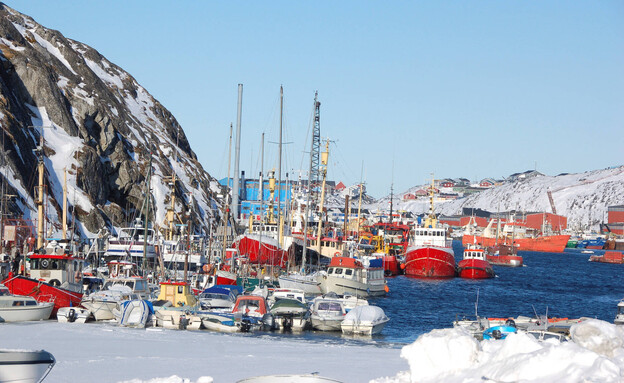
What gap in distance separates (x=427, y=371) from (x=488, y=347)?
4.44ft

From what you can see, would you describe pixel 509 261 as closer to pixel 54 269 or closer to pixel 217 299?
pixel 217 299

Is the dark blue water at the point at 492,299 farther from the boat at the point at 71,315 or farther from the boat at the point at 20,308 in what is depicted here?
the boat at the point at 20,308

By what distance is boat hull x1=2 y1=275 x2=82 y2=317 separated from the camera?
36031mm

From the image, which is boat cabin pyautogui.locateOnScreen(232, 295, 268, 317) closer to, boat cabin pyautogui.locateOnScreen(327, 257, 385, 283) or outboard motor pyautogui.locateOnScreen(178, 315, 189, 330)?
outboard motor pyautogui.locateOnScreen(178, 315, 189, 330)

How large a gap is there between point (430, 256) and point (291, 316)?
5418 centimetres

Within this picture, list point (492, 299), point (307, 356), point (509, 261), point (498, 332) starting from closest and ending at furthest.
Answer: point (307, 356) < point (498, 332) < point (492, 299) < point (509, 261)

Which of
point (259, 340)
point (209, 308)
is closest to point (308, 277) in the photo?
point (209, 308)

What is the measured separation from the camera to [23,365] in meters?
15.8

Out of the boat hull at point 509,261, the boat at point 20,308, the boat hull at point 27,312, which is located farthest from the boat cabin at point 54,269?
the boat hull at point 509,261

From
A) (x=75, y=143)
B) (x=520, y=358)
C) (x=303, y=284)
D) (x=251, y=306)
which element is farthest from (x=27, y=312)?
(x=75, y=143)

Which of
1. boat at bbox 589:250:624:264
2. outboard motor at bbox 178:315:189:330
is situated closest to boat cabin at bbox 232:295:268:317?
outboard motor at bbox 178:315:189:330

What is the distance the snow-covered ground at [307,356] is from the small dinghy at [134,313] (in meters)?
0.79

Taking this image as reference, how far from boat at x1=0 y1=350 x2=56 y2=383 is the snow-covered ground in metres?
1.98

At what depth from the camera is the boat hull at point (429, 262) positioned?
89.2 meters
